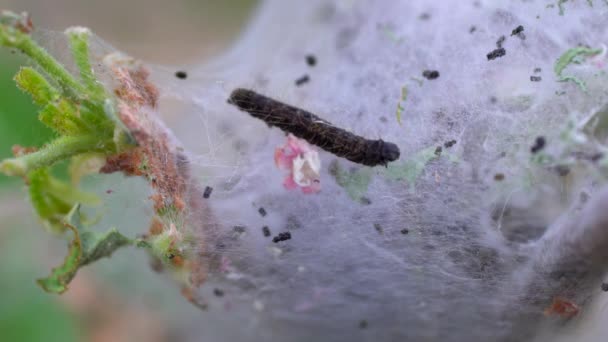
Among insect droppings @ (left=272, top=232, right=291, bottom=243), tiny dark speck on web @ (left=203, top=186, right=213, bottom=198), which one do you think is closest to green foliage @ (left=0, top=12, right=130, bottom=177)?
tiny dark speck on web @ (left=203, top=186, right=213, bottom=198)

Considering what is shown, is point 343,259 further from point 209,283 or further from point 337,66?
point 337,66

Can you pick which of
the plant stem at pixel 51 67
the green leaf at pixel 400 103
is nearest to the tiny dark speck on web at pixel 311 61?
the green leaf at pixel 400 103

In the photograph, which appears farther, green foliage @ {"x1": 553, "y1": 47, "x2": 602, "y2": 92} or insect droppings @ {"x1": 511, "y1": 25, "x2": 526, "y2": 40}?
insect droppings @ {"x1": 511, "y1": 25, "x2": 526, "y2": 40}

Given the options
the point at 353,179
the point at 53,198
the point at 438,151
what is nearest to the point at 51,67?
the point at 53,198

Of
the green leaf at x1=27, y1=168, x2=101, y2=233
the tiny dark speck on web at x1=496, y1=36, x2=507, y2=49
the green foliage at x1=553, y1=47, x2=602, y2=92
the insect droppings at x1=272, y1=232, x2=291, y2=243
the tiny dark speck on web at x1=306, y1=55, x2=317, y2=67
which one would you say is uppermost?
the tiny dark speck on web at x1=306, y1=55, x2=317, y2=67

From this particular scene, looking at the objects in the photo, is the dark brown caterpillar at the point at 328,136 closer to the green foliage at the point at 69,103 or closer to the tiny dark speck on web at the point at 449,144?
the tiny dark speck on web at the point at 449,144

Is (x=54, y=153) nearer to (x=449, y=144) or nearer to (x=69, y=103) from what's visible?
(x=69, y=103)

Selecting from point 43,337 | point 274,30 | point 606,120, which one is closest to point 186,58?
point 274,30

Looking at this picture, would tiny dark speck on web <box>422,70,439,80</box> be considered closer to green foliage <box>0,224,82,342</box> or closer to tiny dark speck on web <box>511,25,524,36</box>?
tiny dark speck on web <box>511,25,524,36</box>
